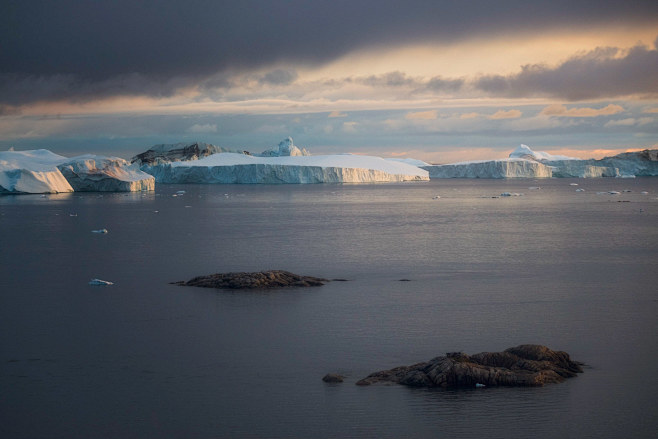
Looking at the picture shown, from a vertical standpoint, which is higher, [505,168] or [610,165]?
[610,165]

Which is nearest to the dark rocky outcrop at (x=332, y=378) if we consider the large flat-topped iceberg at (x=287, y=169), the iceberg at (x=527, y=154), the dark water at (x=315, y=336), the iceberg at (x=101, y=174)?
the dark water at (x=315, y=336)

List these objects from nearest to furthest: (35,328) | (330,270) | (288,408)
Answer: (288,408) < (35,328) < (330,270)

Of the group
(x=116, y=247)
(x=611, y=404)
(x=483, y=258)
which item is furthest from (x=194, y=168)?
(x=611, y=404)

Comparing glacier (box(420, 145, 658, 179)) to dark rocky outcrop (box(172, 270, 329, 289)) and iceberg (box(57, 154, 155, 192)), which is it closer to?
iceberg (box(57, 154, 155, 192))

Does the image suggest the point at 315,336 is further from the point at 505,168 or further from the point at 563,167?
the point at 563,167

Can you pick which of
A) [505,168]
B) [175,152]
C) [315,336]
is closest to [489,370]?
[315,336]

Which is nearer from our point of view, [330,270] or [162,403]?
[162,403]

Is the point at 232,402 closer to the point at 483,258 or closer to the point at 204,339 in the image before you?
the point at 204,339
